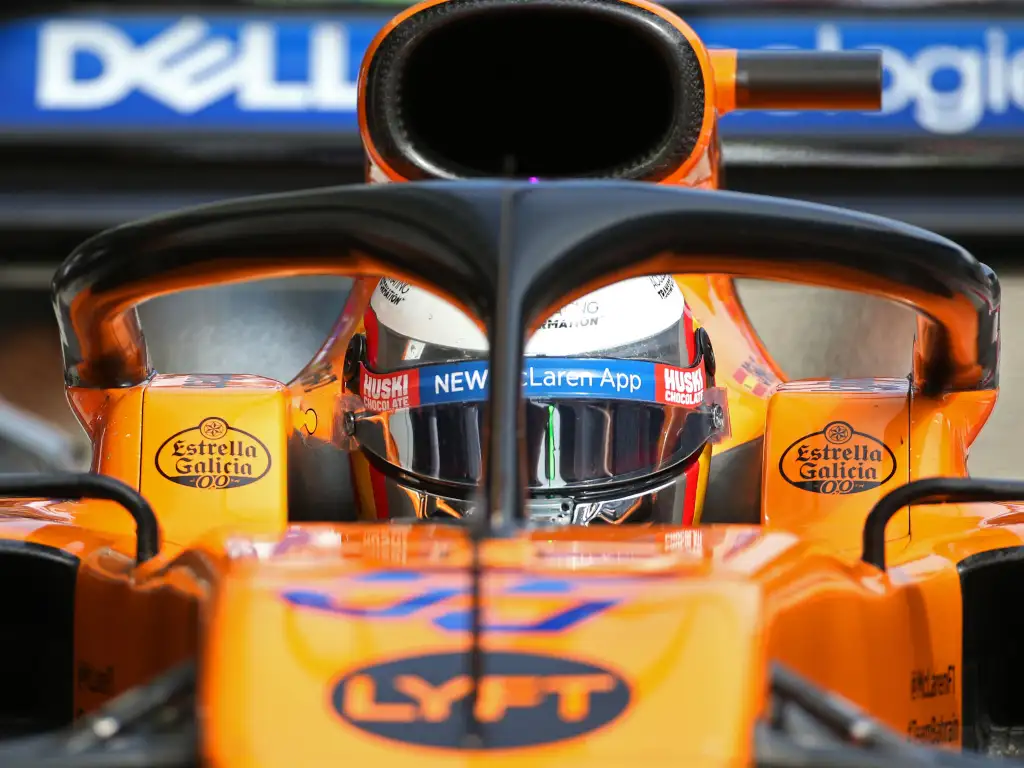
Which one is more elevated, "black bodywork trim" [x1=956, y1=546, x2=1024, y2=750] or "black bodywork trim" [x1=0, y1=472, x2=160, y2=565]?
"black bodywork trim" [x1=0, y1=472, x2=160, y2=565]

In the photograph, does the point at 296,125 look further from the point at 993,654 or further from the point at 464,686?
Result: the point at 464,686

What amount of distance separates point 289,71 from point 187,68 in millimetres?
326

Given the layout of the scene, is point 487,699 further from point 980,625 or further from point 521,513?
point 980,625

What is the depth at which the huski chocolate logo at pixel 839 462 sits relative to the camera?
148 centimetres

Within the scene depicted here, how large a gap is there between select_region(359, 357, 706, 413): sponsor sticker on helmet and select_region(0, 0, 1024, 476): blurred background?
3.03m

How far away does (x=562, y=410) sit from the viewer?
1.39 meters

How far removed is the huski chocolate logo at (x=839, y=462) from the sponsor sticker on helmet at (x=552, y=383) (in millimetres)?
119

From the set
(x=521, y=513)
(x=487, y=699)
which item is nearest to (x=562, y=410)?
(x=521, y=513)

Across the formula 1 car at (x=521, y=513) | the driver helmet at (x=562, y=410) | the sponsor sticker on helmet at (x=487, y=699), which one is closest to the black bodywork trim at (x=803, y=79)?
the formula 1 car at (x=521, y=513)

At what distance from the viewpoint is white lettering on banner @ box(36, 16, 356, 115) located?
466cm

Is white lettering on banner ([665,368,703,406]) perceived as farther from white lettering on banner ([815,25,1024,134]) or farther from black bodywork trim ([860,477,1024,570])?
white lettering on banner ([815,25,1024,134])

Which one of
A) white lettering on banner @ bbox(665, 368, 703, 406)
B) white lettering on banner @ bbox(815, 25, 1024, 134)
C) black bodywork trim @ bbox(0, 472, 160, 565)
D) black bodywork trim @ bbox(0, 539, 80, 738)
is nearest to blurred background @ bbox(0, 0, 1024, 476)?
white lettering on banner @ bbox(815, 25, 1024, 134)

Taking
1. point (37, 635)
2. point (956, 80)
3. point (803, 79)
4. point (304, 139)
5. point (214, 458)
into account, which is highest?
point (956, 80)

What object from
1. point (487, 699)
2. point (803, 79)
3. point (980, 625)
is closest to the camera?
point (487, 699)
